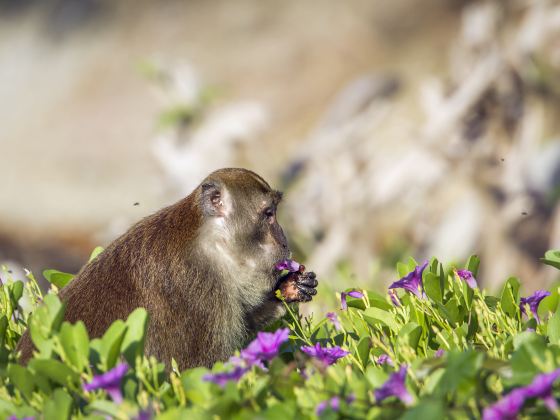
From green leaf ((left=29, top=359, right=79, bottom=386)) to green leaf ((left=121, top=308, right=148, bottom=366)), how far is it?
7.1 inches

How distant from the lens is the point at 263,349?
2.77 metres

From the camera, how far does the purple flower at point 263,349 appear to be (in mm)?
2705

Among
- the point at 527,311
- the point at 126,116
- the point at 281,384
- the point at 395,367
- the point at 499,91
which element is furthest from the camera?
the point at 126,116

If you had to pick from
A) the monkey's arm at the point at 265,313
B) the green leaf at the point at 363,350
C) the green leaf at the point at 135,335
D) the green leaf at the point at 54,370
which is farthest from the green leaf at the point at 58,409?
the monkey's arm at the point at 265,313

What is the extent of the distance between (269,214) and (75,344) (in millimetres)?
1364

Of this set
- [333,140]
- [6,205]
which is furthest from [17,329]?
[6,205]

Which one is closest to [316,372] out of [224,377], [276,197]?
[224,377]

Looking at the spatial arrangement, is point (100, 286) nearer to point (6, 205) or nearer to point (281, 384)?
point (281, 384)

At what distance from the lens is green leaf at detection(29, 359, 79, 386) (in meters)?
2.65

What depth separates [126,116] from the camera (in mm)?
15141

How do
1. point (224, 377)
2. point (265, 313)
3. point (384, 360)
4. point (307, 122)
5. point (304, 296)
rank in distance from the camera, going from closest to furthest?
1. point (224, 377)
2. point (384, 360)
3. point (304, 296)
4. point (265, 313)
5. point (307, 122)

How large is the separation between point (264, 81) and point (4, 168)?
14.8ft

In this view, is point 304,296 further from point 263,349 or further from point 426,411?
point 426,411

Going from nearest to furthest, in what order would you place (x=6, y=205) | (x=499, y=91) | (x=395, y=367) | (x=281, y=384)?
1. (x=281, y=384)
2. (x=395, y=367)
3. (x=499, y=91)
4. (x=6, y=205)
